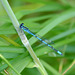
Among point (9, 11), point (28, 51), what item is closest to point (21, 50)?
point (28, 51)

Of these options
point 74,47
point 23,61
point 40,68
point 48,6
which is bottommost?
point 74,47

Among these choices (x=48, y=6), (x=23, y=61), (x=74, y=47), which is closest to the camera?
(x=23, y=61)

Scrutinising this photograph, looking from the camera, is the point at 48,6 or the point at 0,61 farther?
the point at 48,6

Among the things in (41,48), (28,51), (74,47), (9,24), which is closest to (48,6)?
(74,47)

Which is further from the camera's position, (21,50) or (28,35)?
(28,35)

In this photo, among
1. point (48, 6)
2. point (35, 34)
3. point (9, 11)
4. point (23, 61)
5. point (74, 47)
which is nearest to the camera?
point (9, 11)

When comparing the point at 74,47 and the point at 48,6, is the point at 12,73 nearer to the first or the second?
the point at 74,47

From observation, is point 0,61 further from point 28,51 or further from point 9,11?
point 9,11

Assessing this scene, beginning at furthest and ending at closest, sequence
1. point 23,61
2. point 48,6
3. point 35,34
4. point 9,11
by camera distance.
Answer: point 48,6, point 35,34, point 23,61, point 9,11

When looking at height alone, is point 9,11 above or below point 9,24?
above
